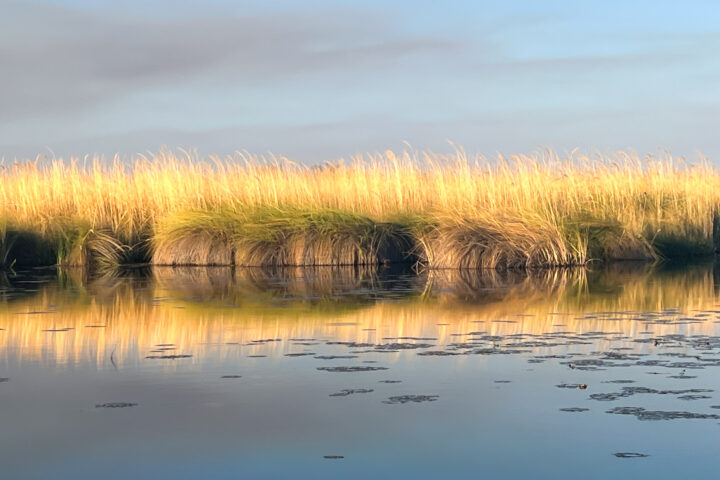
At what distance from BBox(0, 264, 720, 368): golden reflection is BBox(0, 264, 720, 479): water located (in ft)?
0.11

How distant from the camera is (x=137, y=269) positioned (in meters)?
12.4

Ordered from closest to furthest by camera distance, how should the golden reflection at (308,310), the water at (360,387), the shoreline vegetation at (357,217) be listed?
1. the water at (360,387)
2. the golden reflection at (308,310)
3. the shoreline vegetation at (357,217)

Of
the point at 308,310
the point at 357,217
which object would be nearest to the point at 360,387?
the point at 308,310

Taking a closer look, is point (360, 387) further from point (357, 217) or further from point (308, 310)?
point (357, 217)

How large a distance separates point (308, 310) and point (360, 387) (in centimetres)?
308

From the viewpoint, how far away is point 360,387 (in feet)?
14.7

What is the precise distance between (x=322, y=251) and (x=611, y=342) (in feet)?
22.8

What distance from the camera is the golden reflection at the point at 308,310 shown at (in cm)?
590

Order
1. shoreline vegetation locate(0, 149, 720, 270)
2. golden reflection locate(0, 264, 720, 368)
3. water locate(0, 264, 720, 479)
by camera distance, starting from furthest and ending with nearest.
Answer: shoreline vegetation locate(0, 149, 720, 270), golden reflection locate(0, 264, 720, 368), water locate(0, 264, 720, 479)

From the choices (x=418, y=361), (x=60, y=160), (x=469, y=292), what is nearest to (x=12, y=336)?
(x=418, y=361)

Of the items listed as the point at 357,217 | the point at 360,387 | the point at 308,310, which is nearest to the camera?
the point at 360,387

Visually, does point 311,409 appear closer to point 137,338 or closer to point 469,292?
point 137,338

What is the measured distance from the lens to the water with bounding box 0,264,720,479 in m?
3.34

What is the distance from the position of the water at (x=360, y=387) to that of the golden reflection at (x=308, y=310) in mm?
32
